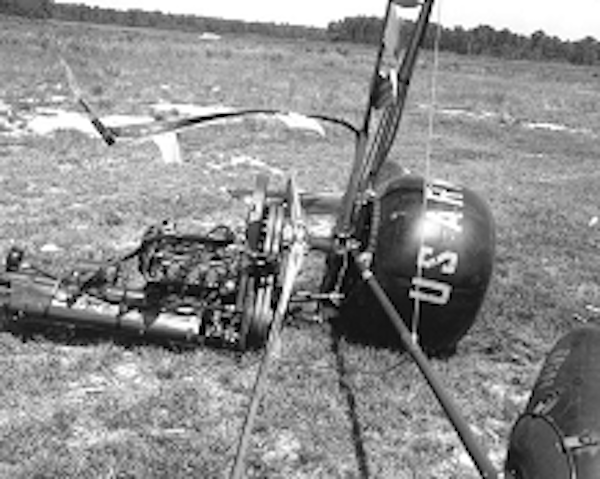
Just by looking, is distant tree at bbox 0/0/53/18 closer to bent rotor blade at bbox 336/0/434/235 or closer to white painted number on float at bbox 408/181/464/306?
bent rotor blade at bbox 336/0/434/235

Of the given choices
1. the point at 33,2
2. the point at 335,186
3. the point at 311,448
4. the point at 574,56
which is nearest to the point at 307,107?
the point at 335,186

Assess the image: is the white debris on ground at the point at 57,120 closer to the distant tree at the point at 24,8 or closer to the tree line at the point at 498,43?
the distant tree at the point at 24,8

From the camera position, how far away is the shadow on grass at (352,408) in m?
4.58

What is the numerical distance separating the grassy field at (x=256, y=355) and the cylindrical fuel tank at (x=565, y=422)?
72.7 inches

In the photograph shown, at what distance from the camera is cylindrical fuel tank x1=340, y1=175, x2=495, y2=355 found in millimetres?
5523

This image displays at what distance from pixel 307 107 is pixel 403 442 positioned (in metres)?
19.8

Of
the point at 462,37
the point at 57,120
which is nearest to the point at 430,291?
the point at 57,120

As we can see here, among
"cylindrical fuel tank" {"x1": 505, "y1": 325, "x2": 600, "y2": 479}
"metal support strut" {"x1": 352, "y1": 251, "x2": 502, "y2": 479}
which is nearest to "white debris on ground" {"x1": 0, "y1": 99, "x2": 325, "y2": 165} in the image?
"metal support strut" {"x1": 352, "y1": 251, "x2": 502, "y2": 479}

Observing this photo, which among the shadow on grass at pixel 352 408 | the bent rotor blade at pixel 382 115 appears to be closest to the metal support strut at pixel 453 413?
the shadow on grass at pixel 352 408

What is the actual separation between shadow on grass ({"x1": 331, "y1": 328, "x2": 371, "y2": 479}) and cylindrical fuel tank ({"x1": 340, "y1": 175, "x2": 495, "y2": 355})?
0.46 meters

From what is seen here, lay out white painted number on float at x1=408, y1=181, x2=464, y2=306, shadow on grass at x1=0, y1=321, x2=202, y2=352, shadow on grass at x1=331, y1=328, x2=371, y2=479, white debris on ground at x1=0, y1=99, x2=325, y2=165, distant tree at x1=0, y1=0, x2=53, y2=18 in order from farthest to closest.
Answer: distant tree at x1=0, y1=0, x2=53, y2=18, white debris on ground at x1=0, y1=99, x2=325, y2=165, shadow on grass at x1=0, y1=321, x2=202, y2=352, white painted number on float at x1=408, y1=181, x2=464, y2=306, shadow on grass at x1=331, y1=328, x2=371, y2=479

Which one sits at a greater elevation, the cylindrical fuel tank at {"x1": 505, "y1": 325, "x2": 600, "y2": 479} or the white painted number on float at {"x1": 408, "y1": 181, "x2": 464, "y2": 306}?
the cylindrical fuel tank at {"x1": 505, "y1": 325, "x2": 600, "y2": 479}

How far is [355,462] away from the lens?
15.0 feet

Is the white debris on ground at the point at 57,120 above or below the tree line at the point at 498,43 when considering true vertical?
below
